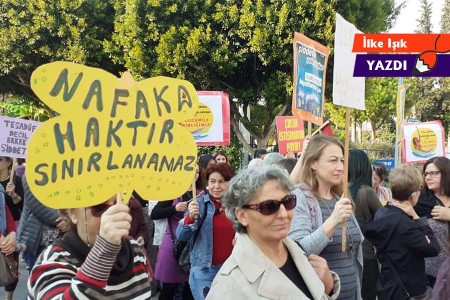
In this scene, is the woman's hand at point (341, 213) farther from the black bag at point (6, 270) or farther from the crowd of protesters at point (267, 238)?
the black bag at point (6, 270)

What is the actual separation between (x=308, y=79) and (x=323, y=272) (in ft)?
9.93

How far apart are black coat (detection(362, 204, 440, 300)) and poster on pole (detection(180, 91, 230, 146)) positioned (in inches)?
112

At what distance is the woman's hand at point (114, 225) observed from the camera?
1768 mm

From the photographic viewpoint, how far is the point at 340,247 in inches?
121

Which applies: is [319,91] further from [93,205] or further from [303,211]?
[93,205]

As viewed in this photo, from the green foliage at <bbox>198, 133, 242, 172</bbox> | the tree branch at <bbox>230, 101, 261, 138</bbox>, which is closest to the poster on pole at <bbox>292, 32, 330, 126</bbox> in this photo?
the tree branch at <bbox>230, 101, 261, 138</bbox>

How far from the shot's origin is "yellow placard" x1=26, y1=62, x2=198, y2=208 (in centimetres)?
192

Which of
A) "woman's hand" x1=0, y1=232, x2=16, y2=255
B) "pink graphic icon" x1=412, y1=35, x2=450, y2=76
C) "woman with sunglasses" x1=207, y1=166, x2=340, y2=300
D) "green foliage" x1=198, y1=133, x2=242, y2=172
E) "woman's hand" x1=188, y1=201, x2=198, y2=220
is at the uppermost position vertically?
"pink graphic icon" x1=412, y1=35, x2=450, y2=76

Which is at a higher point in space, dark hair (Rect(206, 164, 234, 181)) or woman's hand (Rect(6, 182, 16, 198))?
dark hair (Rect(206, 164, 234, 181))

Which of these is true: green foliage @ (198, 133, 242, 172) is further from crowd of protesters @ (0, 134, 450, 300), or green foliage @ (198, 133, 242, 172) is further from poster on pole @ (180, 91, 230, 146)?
A: crowd of protesters @ (0, 134, 450, 300)

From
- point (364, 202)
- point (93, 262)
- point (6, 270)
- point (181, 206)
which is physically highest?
point (93, 262)

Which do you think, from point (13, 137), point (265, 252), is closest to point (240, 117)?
point (13, 137)

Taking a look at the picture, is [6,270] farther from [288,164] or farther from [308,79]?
[308,79]

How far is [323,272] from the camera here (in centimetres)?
239
